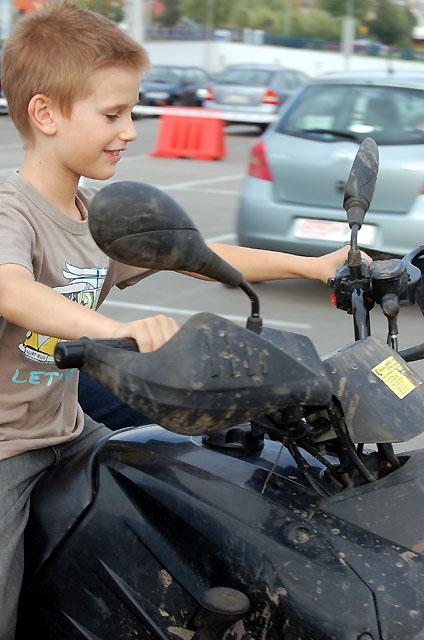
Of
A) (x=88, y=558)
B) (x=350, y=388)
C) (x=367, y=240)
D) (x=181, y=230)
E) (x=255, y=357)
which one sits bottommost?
(x=367, y=240)

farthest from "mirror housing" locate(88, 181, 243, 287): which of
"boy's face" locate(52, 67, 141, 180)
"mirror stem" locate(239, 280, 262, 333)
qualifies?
"boy's face" locate(52, 67, 141, 180)

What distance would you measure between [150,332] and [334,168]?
22.0ft

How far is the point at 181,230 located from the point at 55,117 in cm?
63

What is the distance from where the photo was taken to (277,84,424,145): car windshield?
27.2 feet

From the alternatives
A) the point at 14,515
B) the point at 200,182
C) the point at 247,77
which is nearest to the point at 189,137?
the point at 200,182

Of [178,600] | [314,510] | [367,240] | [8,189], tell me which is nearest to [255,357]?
[314,510]

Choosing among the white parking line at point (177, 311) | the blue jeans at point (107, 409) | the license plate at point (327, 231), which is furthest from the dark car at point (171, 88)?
the blue jeans at point (107, 409)

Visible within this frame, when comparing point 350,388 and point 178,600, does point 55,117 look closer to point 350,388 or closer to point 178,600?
point 350,388

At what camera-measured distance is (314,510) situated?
166 cm

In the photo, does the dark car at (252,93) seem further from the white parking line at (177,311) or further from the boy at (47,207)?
the boy at (47,207)

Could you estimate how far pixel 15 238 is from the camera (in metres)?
1.95

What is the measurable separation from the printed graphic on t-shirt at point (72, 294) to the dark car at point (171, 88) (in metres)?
26.6

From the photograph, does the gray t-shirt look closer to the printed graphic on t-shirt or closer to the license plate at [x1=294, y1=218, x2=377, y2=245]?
the printed graphic on t-shirt

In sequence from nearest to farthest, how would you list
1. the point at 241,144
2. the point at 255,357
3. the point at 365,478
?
the point at 255,357 < the point at 365,478 < the point at 241,144
